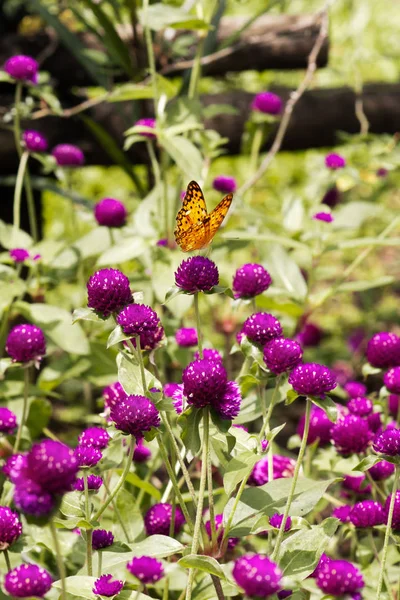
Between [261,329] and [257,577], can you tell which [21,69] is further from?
[257,577]

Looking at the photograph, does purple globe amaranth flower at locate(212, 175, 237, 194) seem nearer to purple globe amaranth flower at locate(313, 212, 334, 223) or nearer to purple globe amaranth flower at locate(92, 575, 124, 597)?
purple globe amaranth flower at locate(313, 212, 334, 223)

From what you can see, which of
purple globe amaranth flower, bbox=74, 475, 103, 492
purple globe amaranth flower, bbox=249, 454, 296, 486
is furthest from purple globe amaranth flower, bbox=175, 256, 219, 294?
purple globe amaranth flower, bbox=249, 454, 296, 486

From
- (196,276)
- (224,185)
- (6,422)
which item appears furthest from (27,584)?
(224,185)

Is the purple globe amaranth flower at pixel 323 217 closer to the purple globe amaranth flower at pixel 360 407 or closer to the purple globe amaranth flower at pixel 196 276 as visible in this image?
the purple globe amaranth flower at pixel 360 407

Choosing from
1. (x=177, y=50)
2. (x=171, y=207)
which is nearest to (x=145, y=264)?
(x=171, y=207)

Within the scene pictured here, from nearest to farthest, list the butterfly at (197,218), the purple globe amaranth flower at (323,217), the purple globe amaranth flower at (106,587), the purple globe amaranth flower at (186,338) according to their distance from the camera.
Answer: the purple globe amaranth flower at (106,587) < the butterfly at (197,218) < the purple globe amaranth flower at (186,338) < the purple globe amaranth flower at (323,217)

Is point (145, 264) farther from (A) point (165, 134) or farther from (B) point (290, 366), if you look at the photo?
(B) point (290, 366)

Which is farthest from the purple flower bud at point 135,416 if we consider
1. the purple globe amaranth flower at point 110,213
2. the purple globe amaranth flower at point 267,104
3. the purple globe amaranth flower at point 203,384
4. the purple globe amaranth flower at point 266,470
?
the purple globe amaranth flower at point 267,104
